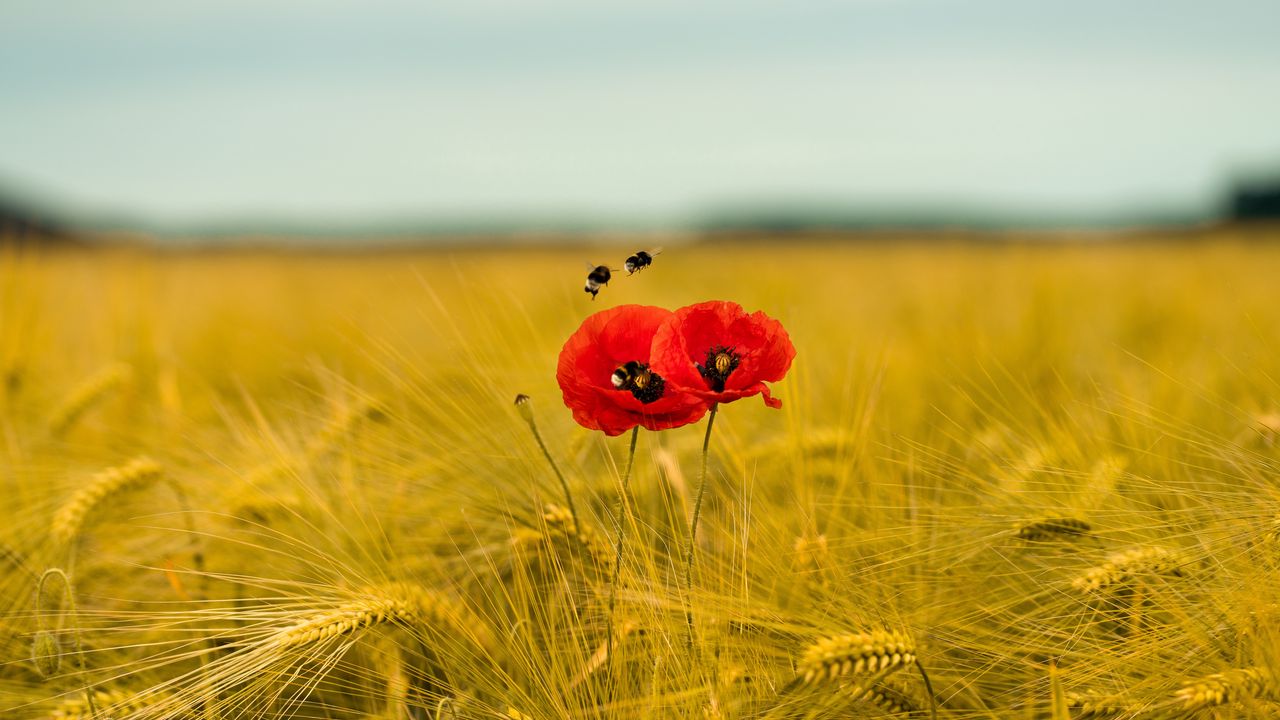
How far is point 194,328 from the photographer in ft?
10.9

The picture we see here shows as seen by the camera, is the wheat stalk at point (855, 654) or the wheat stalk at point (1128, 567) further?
the wheat stalk at point (1128, 567)

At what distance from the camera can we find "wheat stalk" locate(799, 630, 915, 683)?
76cm

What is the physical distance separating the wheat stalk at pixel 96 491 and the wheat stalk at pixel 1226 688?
1.28 m

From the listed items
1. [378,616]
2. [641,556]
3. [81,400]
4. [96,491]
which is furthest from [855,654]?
[81,400]

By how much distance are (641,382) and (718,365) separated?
7 cm

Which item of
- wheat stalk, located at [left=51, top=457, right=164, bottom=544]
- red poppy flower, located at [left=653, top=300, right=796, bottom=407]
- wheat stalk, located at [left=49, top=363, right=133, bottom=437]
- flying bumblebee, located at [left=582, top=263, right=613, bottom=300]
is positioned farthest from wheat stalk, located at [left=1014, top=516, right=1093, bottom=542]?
wheat stalk, located at [left=49, top=363, right=133, bottom=437]

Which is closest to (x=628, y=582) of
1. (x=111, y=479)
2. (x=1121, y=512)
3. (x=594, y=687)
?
(x=594, y=687)

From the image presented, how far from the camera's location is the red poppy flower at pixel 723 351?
688 millimetres

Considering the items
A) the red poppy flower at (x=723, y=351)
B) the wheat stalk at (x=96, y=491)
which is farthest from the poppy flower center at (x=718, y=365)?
the wheat stalk at (x=96, y=491)

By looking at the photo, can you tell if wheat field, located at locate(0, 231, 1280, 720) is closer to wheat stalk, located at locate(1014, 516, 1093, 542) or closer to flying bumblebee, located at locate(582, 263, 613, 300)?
wheat stalk, located at locate(1014, 516, 1093, 542)

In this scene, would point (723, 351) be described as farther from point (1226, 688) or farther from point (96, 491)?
point (96, 491)

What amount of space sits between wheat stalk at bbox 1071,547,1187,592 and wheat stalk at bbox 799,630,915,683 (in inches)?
8.7

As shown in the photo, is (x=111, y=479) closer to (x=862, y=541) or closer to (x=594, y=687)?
(x=594, y=687)

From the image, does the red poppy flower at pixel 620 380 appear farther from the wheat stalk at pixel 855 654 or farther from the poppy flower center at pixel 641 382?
the wheat stalk at pixel 855 654
